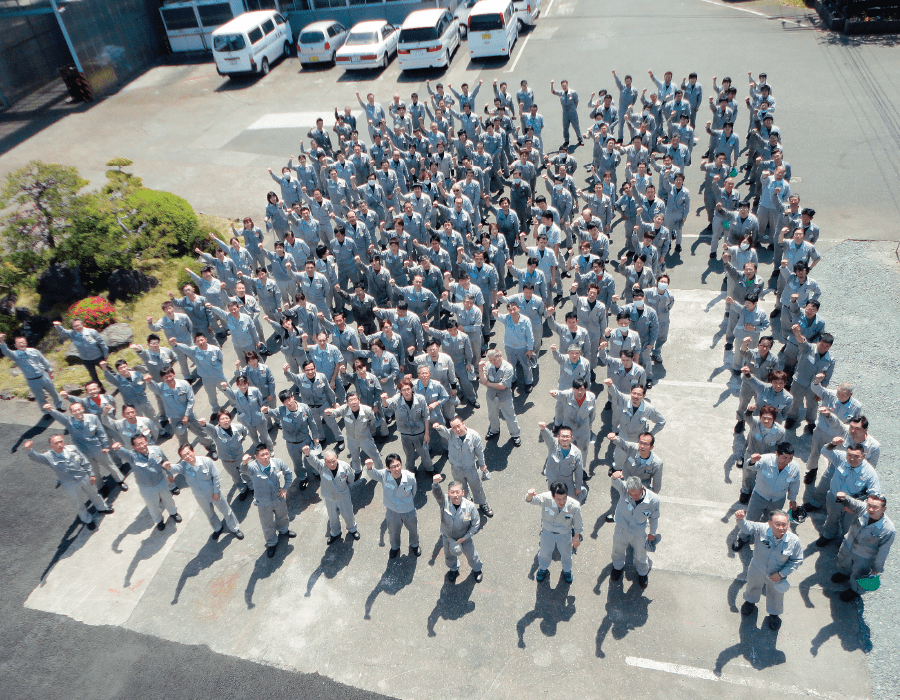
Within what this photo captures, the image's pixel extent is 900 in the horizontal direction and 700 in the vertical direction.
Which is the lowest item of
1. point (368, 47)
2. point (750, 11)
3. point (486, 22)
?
point (750, 11)

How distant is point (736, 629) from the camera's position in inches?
286

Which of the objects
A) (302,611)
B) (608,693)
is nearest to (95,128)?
(302,611)

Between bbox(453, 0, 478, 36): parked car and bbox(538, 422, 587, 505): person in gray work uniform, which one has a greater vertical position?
bbox(453, 0, 478, 36): parked car

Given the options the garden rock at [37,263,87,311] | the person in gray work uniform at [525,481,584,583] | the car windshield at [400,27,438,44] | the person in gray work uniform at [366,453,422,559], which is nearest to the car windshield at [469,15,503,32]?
the car windshield at [400,27,438,44]

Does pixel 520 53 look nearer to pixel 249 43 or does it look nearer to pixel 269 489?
pixel 249 43

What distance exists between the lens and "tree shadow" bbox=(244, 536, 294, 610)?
8422mm

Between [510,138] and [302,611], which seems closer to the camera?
[302,611]

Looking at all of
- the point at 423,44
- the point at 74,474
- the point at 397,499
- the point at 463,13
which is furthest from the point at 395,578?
the point at 463,13

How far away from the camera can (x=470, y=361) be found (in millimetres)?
10648

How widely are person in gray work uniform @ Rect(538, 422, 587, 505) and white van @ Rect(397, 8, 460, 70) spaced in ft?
68.3

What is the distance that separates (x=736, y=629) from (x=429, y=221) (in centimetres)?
971

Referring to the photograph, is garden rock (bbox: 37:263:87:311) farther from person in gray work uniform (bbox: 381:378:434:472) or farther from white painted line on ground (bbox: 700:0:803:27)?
white painted line on ground (bbox: 700:0:803:27)

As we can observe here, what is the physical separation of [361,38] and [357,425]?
889 inches

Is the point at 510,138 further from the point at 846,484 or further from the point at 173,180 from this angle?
the point at 846,484
